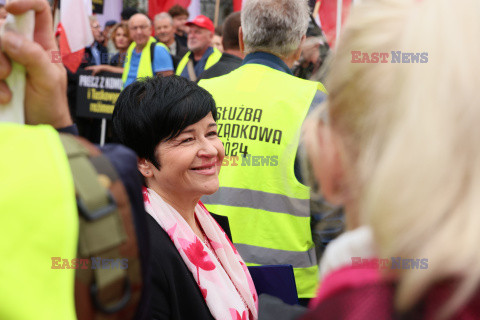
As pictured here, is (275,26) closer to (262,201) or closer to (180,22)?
(262,201)

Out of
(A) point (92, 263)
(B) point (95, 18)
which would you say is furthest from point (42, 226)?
(B) point (95, 18)

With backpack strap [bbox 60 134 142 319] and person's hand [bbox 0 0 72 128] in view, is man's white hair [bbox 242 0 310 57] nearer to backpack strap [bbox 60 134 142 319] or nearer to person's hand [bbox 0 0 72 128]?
person's hand [bbox 0 0 72 128]

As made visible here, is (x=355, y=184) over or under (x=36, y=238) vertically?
over

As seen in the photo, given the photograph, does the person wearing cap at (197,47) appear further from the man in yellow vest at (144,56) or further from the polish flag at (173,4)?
the polish flag at (173,4)

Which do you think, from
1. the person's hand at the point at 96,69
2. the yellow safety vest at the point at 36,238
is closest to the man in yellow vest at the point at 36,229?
the yellow safety vest at the point at 36,238

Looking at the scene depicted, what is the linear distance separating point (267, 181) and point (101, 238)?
194 centimetres

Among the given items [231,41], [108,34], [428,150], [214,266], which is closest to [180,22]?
[108,34]

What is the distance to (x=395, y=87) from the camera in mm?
807

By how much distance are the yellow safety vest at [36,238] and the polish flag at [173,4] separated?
9.19m

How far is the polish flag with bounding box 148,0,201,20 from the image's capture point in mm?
9828

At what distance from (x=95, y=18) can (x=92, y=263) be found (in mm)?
8846

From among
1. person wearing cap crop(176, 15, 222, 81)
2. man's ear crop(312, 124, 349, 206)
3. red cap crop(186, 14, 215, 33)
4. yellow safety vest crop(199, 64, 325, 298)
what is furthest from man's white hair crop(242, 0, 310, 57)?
red cap crop(186, 14, 215, 33)

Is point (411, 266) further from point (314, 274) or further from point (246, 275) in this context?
point (314, 274)

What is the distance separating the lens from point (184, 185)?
7.45ft
